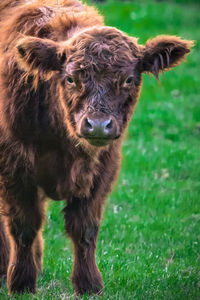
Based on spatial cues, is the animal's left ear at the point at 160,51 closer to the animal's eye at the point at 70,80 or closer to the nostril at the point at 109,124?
the animal's eye at the point at 70,80

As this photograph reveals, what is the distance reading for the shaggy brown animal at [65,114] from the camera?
4.79 metres

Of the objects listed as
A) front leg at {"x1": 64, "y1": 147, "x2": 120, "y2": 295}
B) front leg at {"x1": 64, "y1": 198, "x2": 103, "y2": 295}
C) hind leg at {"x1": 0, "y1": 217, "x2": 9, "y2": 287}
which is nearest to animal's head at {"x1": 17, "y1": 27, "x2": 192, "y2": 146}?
front leg at {"x1": 64, "y1": 147, "x2": 120, "y2": 295}

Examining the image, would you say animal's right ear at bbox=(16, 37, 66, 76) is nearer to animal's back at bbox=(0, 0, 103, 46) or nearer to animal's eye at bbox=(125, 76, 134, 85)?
animal's back at bbox=(0, 0, 103, 46)

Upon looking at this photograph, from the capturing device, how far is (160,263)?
6.26 meters

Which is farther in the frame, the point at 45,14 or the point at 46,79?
the point at 45,14

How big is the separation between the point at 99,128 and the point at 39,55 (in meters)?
0.87

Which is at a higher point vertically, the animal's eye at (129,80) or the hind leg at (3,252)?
the animal's eye at (129,80)

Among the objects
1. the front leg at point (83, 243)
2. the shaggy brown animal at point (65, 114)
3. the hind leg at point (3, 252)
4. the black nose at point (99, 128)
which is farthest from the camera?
the hind leg at point (3, 252)

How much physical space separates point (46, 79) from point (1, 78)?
0.40 metres

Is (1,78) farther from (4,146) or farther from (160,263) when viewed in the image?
(160,263)

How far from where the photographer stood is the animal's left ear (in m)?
5.13

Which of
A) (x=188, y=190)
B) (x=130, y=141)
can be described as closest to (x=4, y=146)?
(x=188, y=190)

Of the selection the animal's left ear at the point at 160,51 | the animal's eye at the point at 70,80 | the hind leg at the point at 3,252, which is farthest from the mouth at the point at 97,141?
the hind leg at the point at 3,252

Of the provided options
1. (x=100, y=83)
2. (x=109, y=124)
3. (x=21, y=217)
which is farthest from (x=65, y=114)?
(x=21, y=217)
